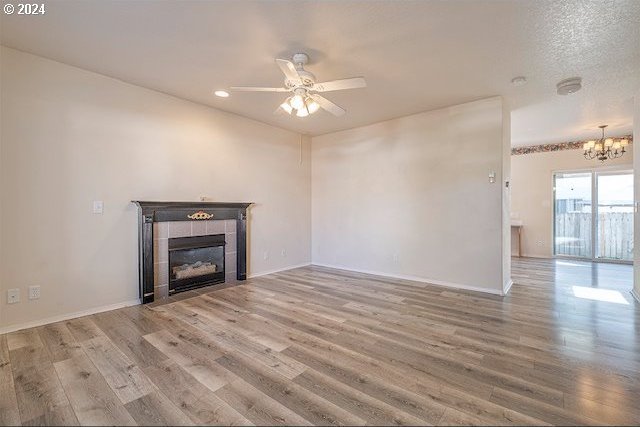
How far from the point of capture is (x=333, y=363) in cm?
215

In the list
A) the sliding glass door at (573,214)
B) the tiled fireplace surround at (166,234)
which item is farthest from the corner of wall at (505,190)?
the tiled fireplace surround at (166,234)

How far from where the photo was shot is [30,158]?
279cm

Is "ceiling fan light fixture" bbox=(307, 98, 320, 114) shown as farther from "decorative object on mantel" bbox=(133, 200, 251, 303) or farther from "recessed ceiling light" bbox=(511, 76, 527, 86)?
"recessed ceiling light" bbox=(511, 76, 527, 86)

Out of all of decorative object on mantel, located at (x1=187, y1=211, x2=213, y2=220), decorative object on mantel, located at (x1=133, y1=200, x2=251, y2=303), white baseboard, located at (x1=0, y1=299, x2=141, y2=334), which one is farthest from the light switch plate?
white baseboard, located at (x1=0, y1=299, x2=141, y2=334)

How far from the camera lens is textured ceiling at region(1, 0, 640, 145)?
2.17 m

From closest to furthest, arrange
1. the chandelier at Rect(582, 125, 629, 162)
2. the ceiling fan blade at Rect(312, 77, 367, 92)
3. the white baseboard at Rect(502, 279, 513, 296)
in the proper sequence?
the ceiling fan blade at Rect(312, 77, 367, 92)
the white baseboard at Rect(502, 279, 513, 296)
the chandelier at Rect(582, 125, 629, 162)

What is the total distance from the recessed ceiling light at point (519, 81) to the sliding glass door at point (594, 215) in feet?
15.1

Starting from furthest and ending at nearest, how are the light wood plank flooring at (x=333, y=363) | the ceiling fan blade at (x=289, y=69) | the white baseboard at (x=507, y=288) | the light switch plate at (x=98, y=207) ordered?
the white baseboard at (x=507, y=288) → the light switch plate at (x=98, y=207) → the ceiling fan blade at (x=289, y=69) → the light wood plank flooring at (x=333, y=363)

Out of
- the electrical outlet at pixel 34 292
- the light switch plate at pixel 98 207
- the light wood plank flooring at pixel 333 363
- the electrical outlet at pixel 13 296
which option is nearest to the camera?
the light wood plank flooring at pixel 333 363

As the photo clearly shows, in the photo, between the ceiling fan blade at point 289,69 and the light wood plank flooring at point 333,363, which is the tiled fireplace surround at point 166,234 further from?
the ceiling fan blade at point 289,69

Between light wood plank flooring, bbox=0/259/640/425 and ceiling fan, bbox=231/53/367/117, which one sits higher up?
ceiling fan, bbox=231/53/367/117

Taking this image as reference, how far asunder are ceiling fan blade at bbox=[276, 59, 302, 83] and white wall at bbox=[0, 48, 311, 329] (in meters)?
2.14

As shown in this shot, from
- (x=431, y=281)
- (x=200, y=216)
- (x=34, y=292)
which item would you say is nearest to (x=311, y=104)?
(x=200, y=216)

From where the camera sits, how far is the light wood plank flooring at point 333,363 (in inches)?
64.6
